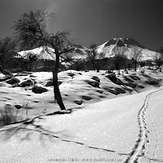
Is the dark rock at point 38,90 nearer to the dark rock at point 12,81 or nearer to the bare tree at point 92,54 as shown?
the dark rock at point 12,81

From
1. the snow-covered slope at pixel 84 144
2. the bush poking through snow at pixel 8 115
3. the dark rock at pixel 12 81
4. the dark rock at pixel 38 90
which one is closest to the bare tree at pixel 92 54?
the dark rock at pixel 12 81

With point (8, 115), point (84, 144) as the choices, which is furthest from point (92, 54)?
point (84, 144)

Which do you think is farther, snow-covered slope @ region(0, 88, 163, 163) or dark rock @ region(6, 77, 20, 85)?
dark rock @ region(6, 77, 20, 85)

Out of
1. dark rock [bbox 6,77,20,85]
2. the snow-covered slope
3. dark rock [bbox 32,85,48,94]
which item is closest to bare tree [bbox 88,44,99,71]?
dark rock [bbox 6,77,20,85]

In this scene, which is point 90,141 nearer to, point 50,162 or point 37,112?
point 50,162

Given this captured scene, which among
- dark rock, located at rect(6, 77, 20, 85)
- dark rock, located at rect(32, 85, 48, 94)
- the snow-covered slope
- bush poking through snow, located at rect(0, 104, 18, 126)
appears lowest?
bush poking through snow, located at rect(0, 104, 18, 126)

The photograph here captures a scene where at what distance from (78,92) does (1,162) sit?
17361mm

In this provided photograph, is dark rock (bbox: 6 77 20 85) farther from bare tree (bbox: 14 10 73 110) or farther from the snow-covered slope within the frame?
the snow-covered slope

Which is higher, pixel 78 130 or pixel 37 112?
pixel 78 130

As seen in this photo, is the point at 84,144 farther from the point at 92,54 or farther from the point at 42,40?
the point at 92,54

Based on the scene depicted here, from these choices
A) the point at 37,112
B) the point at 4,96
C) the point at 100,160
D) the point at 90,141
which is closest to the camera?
the point at 100,160

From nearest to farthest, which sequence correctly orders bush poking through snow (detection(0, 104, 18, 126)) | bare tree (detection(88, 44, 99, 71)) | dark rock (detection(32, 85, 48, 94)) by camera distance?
bush poking through snow (detection(0, 104, 18, 126)) < dark rock (detection(32, 85, 48, 94)) < bare tree (detection(88, 44, 99, 71))

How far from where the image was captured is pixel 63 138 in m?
4.74

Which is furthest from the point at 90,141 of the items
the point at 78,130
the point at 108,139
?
the point at 78,130
